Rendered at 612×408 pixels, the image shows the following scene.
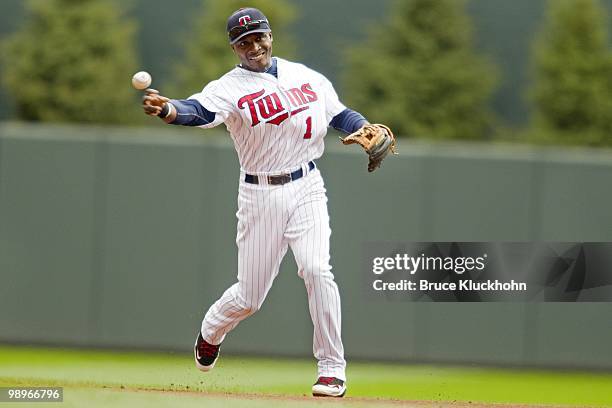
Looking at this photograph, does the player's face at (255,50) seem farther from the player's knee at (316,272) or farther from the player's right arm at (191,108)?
the player's knee at (316,272)

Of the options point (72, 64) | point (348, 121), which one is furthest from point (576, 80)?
point (348, 121)

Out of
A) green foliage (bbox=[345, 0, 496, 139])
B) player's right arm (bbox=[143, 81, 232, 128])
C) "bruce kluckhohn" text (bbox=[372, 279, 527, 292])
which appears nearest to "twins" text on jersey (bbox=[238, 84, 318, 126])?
player's right arm (bbox=[143, 81, 232, 128])

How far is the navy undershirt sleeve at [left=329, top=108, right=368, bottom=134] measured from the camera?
6.03 metres

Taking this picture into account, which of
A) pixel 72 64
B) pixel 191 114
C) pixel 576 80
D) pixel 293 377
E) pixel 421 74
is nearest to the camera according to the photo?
pixel 191 114

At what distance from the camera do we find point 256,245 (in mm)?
5922

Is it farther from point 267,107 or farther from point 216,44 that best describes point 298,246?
point 216,44

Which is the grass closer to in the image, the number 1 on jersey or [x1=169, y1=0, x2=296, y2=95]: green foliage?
the number 1 on jersey

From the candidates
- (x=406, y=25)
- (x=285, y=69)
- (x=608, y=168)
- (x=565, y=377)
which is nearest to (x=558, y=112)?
(x=406, y=25)

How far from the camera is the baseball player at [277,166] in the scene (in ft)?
18.8

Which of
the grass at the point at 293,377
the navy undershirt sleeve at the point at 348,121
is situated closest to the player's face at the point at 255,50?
the navy undershirt sleeve at the point at 348,121

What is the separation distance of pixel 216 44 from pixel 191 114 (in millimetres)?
8601

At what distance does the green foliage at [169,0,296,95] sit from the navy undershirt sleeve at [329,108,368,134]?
7669mm

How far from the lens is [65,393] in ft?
19.9

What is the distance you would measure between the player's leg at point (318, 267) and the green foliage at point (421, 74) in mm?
7897
